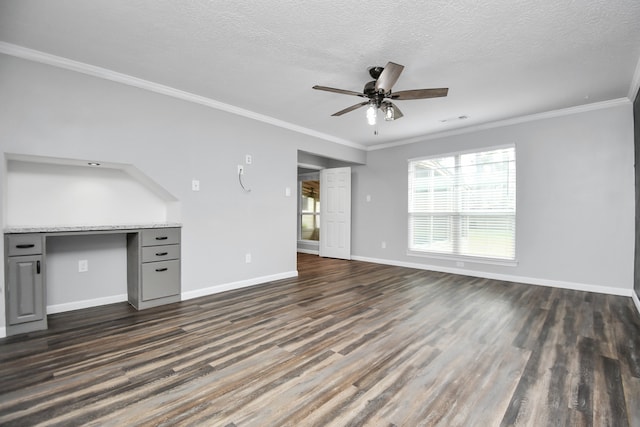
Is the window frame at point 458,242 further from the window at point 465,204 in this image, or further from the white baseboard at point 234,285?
the white baseboard at point 234,285

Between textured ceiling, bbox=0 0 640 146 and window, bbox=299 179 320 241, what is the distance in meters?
4.37

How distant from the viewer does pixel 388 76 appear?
101 inches

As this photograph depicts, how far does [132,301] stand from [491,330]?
12.6 ft

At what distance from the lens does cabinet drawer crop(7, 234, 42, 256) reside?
2617mm

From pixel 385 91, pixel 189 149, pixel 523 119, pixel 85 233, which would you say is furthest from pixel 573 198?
pixel 85 233

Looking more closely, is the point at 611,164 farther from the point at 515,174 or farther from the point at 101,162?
the point at 101,162

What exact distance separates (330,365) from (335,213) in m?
4.96

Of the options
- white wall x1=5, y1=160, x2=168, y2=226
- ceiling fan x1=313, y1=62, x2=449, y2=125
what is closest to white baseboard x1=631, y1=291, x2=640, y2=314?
ceiling fan x1=313, y1=62, x2=449, y2=125

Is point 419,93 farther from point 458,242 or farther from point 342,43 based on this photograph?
point 458,242

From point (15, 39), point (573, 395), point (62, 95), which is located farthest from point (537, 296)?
point (15, 39)

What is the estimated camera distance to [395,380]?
1.95 metres

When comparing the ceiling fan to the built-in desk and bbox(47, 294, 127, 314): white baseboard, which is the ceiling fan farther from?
bbox(47, 294, 127, 314): white baseboard

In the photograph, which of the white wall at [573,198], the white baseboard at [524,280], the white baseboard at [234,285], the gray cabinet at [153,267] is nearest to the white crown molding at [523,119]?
the white wall at [573,198]

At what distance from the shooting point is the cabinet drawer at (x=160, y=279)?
10.9ft
